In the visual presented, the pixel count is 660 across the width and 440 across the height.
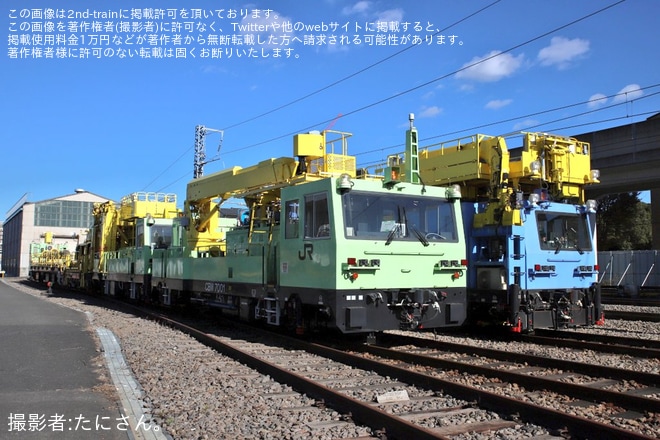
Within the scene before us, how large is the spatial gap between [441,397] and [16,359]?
642 centimetres

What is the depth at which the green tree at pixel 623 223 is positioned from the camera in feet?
167

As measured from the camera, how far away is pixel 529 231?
11195 mm

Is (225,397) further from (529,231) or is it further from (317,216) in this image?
(529,231)

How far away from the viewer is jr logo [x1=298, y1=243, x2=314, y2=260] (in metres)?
9.32

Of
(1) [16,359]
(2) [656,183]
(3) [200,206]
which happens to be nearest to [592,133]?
(2) [656,183]

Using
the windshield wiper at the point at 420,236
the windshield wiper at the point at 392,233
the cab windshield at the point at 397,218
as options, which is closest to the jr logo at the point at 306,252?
the cab windshield at the point at 397,218

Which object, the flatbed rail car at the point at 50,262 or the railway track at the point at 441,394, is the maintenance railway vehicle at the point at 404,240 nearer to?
the railway track at the point at 441,394

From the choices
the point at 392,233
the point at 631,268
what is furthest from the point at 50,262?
the point at 392,233

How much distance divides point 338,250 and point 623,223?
50290mm

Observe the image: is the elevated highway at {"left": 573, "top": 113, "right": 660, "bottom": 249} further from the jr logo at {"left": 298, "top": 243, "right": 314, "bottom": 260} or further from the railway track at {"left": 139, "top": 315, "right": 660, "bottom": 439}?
the jr logo at {"left": 298, "top": 243, "right": 314, "bottom": 260}

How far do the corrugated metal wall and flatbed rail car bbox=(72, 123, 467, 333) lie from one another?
18.8 metres

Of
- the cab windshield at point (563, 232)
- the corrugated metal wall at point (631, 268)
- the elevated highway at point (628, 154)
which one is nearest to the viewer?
the cab windshield at point (563, 232)

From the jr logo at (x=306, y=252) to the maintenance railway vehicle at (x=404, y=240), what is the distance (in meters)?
0.03

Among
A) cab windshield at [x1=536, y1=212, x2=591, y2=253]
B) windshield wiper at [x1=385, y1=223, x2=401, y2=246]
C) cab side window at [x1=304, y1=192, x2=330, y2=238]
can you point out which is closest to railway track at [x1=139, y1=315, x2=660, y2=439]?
windshield wiper at [x1=385, y1=223, x2=401, y2=246]
